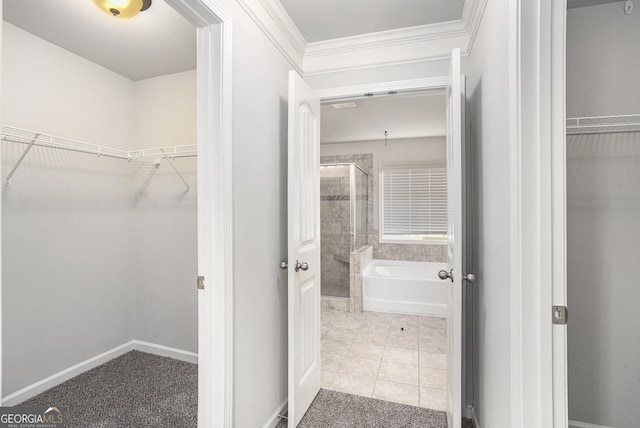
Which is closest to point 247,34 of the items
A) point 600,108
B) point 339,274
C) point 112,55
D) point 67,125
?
point 112,55

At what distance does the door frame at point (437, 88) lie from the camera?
2100mm

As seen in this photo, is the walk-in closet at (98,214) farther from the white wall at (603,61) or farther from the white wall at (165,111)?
the white wall at (603,61)

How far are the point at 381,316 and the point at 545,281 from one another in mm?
3127

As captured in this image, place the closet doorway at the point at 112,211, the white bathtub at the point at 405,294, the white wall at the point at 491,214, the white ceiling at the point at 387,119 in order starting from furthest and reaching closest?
the white bathtub at the point at 405,294
the white ceiling at the point at 387,119
the closet doorway at the point at 112,211
the white wall at the point at 491,214

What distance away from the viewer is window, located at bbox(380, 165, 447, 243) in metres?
5.09

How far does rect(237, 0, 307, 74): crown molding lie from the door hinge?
1918 mm

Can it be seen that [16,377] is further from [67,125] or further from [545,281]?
[545,281]

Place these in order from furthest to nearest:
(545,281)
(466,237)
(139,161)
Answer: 1. (139,161)
2. (466,237)
3. (545,281)

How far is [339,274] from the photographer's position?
178 inches

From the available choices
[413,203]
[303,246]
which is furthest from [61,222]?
[413,203]

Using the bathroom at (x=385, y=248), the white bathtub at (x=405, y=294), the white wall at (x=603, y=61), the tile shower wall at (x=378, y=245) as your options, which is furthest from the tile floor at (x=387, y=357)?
the white wall at (x=603, y=61)

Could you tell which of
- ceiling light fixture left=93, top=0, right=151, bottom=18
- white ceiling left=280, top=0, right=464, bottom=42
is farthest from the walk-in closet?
white ceiling left=280, top=0, right=464, bottom=42

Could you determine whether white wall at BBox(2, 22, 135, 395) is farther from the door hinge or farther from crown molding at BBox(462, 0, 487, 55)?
the door hinge

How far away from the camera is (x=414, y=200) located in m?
5.20
